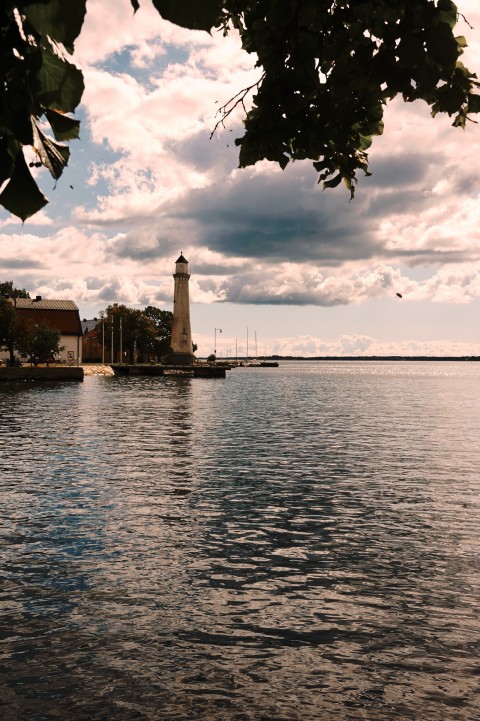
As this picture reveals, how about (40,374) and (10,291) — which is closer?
(40,374)

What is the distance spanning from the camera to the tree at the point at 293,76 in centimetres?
253

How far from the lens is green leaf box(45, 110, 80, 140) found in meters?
2.72

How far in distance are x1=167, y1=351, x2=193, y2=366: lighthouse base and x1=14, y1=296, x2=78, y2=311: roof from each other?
43.9 metres

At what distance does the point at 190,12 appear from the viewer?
2.28 metres

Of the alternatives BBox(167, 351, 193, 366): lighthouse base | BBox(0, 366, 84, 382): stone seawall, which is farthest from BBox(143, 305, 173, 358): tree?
BBox(0, 366, 84, 382): stone seawall

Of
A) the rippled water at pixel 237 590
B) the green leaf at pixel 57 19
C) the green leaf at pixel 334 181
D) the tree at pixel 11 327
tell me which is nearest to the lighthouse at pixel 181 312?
the tree at pixel 11 327

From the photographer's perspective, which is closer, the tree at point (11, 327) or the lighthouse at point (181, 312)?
the tree at point (11, 327)

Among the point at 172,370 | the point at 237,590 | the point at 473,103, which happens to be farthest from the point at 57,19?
the point at 172,370

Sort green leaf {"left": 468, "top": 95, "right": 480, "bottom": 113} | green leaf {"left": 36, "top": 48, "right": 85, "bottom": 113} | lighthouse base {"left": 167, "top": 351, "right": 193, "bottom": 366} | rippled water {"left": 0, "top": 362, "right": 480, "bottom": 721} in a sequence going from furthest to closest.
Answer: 1. lighthouse base {"left": 167, "top": 351, "right": 193, "bottom": 366}
2. rippled water {"left": 0, "top": 362, "right": 480, "bottom": 721}
3. green leaf {"left": 468, "top": 95, "right": 480, "bottom": 113}
4. green leaf {"left": 36, "top": 48, "right": 85, "bottom": 113}

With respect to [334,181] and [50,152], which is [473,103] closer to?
[334,181]

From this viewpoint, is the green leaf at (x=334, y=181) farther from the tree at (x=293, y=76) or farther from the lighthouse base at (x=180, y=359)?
the lighthouse base at (x=180, y=359)

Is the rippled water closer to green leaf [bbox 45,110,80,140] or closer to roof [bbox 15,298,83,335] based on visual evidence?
green leaf [bbox 45,110,80,140]

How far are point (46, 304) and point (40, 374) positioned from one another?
62319 millimetres

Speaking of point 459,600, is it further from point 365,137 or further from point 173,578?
point 365,137
